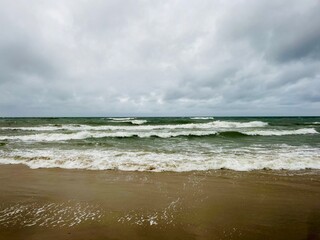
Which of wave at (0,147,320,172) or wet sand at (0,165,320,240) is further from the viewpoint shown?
wave at (0,147,320,172)

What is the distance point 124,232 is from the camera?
137 inches

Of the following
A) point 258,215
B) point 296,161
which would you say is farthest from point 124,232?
point 296,161

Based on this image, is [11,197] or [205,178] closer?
[11,197]

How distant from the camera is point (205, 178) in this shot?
6.52 metres

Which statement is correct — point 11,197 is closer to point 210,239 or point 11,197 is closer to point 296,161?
point 210,239

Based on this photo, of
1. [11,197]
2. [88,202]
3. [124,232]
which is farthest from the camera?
[11,197]

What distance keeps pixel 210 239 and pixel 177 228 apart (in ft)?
1.81

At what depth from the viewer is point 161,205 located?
4.54 meters

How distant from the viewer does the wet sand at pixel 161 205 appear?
11.4 ft

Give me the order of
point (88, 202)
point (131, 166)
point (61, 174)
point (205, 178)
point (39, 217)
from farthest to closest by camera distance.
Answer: point (131, 166) → point (61, 174) → point (205, 178) → point (88, 202) → point (39, 217)

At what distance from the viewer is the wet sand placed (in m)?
3.47

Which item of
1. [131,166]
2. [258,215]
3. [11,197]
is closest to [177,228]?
[258,215]

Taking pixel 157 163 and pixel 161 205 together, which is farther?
pixel 157 163

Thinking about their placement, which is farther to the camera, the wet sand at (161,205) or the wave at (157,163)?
the wave at (157,163)
